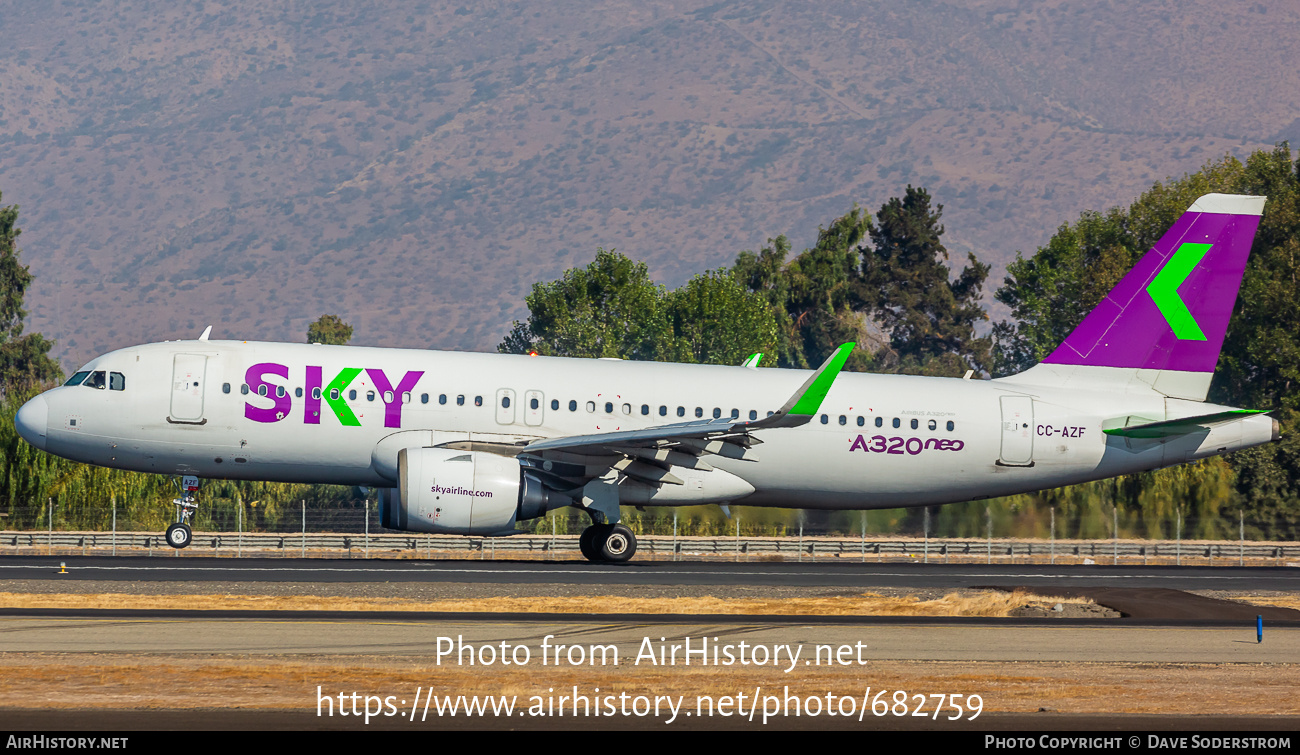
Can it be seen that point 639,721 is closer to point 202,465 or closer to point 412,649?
point 412,649

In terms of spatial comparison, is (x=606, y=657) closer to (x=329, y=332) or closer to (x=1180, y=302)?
(x=1180, y=302)

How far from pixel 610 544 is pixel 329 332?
104704mm

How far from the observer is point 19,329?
10262 centimetres

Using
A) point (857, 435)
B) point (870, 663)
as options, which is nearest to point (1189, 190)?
point (857, 435)

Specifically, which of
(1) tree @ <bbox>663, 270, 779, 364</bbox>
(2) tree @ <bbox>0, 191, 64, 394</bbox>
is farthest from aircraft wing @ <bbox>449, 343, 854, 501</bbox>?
(2) tree @ <bbox>0, 191, 64, 394</bbox>

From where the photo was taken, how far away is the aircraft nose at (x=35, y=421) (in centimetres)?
3106

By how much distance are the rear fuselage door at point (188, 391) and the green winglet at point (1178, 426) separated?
19.5 metres

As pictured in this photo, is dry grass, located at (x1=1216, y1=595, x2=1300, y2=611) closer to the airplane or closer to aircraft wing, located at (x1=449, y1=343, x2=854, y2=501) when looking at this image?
the airplane

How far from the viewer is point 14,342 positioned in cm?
10000

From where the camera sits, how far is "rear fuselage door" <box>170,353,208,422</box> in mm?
30688

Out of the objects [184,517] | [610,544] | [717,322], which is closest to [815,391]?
[610,544]

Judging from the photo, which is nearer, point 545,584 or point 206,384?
point 545,584

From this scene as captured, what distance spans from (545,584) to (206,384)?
872 centimetres

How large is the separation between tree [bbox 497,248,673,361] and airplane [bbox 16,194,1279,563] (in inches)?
2131
